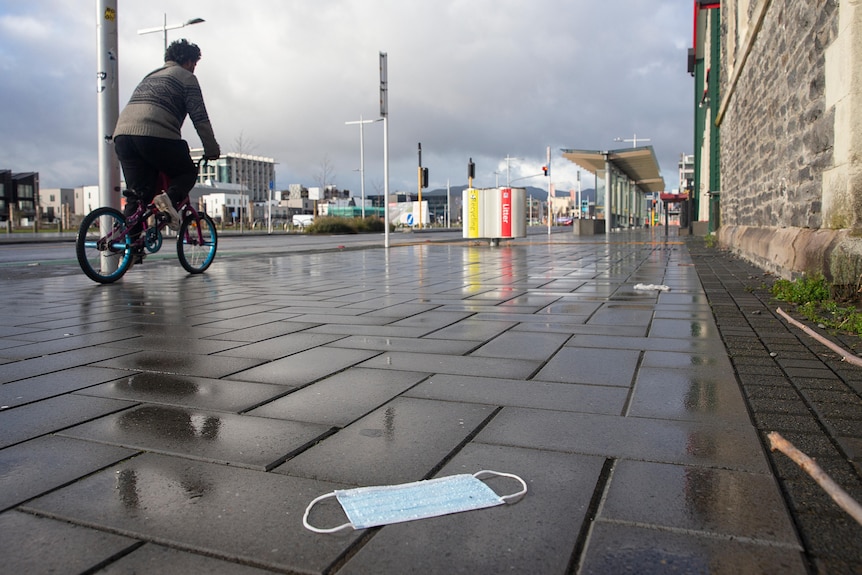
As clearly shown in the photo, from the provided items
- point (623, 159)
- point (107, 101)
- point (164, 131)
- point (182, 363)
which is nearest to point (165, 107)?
point (164, 131)

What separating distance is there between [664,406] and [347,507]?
56.6 inches

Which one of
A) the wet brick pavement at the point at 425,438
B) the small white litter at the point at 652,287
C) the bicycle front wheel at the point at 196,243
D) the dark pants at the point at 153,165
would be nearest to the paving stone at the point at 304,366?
the wet brick pavement at the point at 425,438

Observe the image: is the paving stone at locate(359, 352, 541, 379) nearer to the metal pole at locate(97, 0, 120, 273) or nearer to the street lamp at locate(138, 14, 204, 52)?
the metal pole at locate(97, 0, 120, 273)

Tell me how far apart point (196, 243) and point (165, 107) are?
2.18 meters

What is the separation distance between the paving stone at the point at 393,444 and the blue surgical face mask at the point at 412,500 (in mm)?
81

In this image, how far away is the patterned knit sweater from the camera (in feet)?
22.6

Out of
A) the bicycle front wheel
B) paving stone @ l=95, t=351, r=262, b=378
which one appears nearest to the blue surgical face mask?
paving stone @ l=95, t=351, r=262, b=378

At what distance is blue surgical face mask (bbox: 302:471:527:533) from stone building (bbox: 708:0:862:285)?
4.00 m

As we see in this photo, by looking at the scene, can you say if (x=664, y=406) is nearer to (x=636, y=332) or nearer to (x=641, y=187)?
(x=636, y=332)

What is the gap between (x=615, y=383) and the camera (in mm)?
3023

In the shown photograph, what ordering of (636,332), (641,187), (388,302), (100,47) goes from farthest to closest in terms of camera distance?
1. (641,187)
2. (100,47)
3. (388,302)
4. (636,332)

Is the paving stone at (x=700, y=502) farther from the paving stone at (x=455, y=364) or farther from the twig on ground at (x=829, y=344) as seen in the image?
the twig on ground at (x=829, y=344)

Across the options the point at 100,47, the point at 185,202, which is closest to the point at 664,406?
the point at 185,202

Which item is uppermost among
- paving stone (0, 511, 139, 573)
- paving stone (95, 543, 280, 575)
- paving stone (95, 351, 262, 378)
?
paving stone (95, 351, 262, 378)
